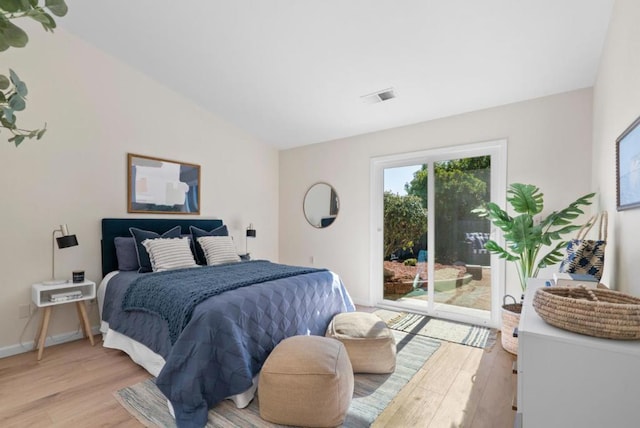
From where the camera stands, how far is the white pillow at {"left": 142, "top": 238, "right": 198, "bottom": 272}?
3.18 m

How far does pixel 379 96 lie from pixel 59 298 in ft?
12.0

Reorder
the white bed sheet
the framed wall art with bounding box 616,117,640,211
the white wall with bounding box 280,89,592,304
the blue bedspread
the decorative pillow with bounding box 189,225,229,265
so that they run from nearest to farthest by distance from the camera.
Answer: the framed wall art with bounding box 616,117,640,211
the white bed sheet
the blue bedspread
the white wall with bounding box 280,89,592,304
the decorative pillow with bounding box 189,225,229,265

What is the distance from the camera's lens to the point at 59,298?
9.31ft

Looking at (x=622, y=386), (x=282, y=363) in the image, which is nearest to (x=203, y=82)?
(x=282, y=363)

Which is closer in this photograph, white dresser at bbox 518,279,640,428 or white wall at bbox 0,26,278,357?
white dresser at bbox 518,279,640,428

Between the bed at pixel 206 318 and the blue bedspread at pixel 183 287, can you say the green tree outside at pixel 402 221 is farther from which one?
the blue bedspread at pixel 183 287

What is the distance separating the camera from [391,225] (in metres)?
4.30

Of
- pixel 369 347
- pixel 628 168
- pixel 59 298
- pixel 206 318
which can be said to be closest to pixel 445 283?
pixel 369 347

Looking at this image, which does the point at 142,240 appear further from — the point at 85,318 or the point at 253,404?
the point at 253,404

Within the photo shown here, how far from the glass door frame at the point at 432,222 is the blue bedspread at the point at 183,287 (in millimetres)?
1550

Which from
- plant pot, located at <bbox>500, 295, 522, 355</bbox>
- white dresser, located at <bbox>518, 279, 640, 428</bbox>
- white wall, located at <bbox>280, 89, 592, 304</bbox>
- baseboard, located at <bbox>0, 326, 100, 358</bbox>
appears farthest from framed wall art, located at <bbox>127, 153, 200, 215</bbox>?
white dresser, located at <bbox>518, 279, 640, 428</bbox>

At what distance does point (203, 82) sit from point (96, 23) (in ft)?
3.48

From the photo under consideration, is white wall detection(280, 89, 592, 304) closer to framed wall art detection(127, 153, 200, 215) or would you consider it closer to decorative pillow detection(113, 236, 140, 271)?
framed wall art detection(127, 153, 200, 215)

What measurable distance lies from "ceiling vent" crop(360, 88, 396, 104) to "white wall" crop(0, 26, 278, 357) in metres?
2.24
